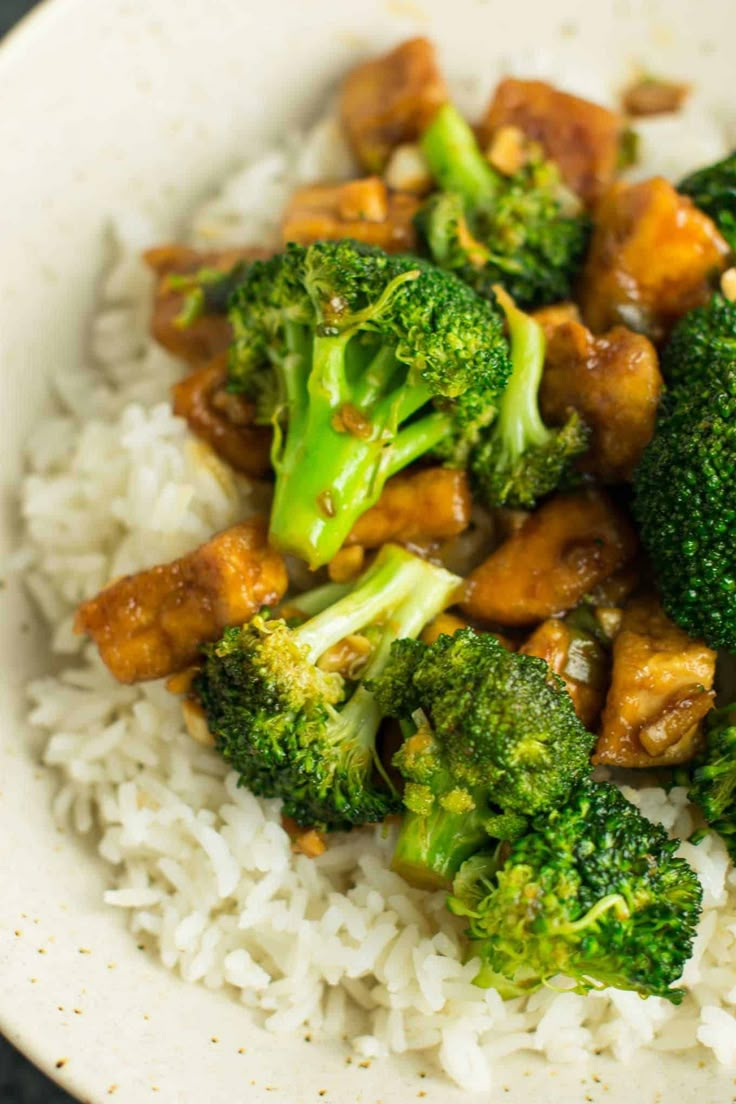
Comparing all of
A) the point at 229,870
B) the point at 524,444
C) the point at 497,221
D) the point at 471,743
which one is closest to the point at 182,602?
the point at 229,870

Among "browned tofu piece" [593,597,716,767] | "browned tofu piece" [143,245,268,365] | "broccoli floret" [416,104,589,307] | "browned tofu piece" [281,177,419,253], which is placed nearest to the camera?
"browned tofu piece" [593,597,716,767]

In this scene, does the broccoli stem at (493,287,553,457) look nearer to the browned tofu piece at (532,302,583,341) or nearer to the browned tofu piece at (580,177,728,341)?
the browned tofu piece at (532,302,583,341)

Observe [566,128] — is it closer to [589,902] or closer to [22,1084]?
[589,902]

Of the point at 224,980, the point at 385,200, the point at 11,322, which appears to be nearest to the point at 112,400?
the point at 11,322

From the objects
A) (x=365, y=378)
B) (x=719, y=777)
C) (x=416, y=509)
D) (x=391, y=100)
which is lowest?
(x=719, y=777)

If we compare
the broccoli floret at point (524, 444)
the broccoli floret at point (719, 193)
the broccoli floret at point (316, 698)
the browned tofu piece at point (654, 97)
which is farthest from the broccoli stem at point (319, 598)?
the browned tofu piece at point (654, 97)

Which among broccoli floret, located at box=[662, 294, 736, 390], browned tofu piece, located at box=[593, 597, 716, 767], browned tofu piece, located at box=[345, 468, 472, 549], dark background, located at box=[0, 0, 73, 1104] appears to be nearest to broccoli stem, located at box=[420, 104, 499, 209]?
broccoli floret, located at box=[662, 294, 736, 390]
